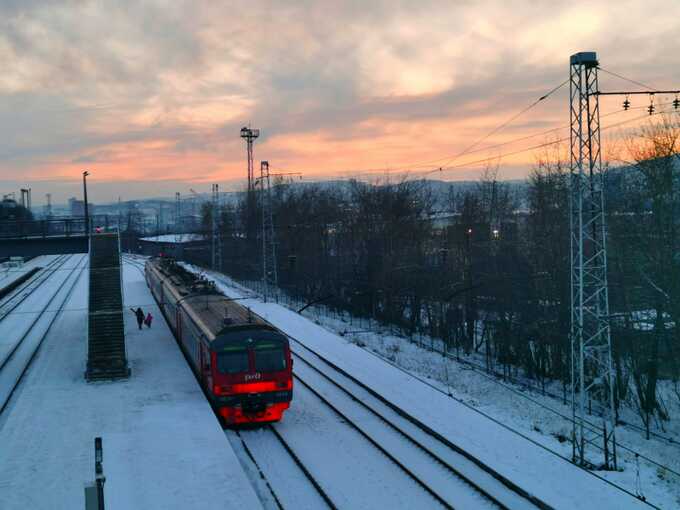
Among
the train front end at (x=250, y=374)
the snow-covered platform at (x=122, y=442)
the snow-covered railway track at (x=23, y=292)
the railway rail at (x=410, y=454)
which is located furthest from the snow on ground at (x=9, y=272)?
the train front end at (x=250, y=374)

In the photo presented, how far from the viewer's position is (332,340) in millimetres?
31062

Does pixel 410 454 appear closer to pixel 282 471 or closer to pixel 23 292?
pixel 282 471

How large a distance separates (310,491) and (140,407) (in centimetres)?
868

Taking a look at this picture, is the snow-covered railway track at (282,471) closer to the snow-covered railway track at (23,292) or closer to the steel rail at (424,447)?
the steel rail at (424,447)

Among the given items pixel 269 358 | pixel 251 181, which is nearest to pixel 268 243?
pixel 251 181

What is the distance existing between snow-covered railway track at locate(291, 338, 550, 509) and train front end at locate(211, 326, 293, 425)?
2.47 meters

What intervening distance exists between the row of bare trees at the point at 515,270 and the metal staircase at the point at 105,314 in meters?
13.3

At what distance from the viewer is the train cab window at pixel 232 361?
16203mm

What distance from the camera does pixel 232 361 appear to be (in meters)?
16.3

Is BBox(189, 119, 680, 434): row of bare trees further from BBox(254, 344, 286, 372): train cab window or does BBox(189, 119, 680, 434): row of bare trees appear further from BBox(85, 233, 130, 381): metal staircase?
BBox(85, 233, 130, 381): metal staircase

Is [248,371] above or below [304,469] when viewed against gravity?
above

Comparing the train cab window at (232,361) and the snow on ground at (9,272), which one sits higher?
the train cab window at (232,361)

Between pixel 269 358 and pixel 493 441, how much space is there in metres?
6.27

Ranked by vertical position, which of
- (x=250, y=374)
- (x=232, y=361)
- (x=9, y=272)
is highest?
(x=232, y=361)
